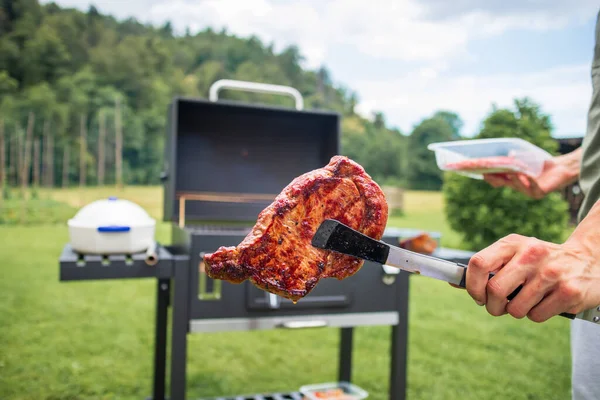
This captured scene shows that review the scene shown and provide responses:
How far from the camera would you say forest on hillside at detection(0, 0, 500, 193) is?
25.9 ft

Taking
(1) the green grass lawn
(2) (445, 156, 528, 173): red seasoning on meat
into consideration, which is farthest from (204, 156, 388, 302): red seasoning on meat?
(1) the green grass lawn

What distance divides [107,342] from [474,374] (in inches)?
115

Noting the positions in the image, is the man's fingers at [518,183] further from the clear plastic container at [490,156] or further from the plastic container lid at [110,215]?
the plastic container lid at [110,215]

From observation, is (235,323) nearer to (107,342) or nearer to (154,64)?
(107,342)

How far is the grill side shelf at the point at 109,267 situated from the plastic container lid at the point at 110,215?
12cm

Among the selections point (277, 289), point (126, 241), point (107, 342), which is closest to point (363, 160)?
point (107, 342)

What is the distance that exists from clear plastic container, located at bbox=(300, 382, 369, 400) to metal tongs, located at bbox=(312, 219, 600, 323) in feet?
6.49

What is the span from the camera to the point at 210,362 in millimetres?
3984

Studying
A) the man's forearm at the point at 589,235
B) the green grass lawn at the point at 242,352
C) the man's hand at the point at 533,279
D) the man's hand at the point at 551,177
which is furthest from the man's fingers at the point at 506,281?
the green grass lawn at the point at 242,352

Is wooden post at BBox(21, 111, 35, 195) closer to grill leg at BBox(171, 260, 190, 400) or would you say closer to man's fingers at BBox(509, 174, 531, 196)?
grill leg at BBox(171, 260, 190, 400)

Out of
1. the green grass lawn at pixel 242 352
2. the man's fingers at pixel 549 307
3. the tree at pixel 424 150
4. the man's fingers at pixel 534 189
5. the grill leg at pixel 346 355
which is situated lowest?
the green grass lawn at pixel 242 352

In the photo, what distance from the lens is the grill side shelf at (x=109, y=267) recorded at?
1.85 m

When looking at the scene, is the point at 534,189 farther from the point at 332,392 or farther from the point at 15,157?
the point at 15,157

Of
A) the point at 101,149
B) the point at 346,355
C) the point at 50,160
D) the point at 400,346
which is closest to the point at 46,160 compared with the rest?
the point at 50,160
